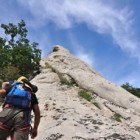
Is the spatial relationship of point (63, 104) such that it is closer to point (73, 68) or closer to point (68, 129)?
point (68, 129)

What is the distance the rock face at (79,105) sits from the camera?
1416 centimetres

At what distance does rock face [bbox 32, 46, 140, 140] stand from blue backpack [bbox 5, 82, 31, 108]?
16.2 ft

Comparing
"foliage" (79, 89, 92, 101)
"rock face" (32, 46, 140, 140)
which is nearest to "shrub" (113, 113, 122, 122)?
"rock face" (32, 46, 140, 140)

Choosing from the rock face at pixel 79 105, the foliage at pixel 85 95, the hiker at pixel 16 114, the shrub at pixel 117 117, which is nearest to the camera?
the hiker at pixel 16 114

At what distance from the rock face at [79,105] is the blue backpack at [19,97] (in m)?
4.94

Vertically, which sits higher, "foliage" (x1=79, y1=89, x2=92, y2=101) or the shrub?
"foliage" (x1=79, y1=89, x2=92, y2=101)

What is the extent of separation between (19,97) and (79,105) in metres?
8.56

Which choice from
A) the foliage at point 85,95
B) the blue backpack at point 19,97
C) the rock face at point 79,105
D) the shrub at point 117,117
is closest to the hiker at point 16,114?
the blue backpack at point 19,97

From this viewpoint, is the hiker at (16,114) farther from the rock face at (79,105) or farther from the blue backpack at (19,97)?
the rock face at (79,105)

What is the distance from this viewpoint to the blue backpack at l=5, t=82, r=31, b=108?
884 centimetres

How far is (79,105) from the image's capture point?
17.2 metres

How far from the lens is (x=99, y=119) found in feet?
Answer: 51.6

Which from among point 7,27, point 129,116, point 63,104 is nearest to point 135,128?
point 129,116

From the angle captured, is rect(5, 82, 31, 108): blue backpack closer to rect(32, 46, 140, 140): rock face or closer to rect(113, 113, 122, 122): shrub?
rect(32, 46, 140, 140): rock face
